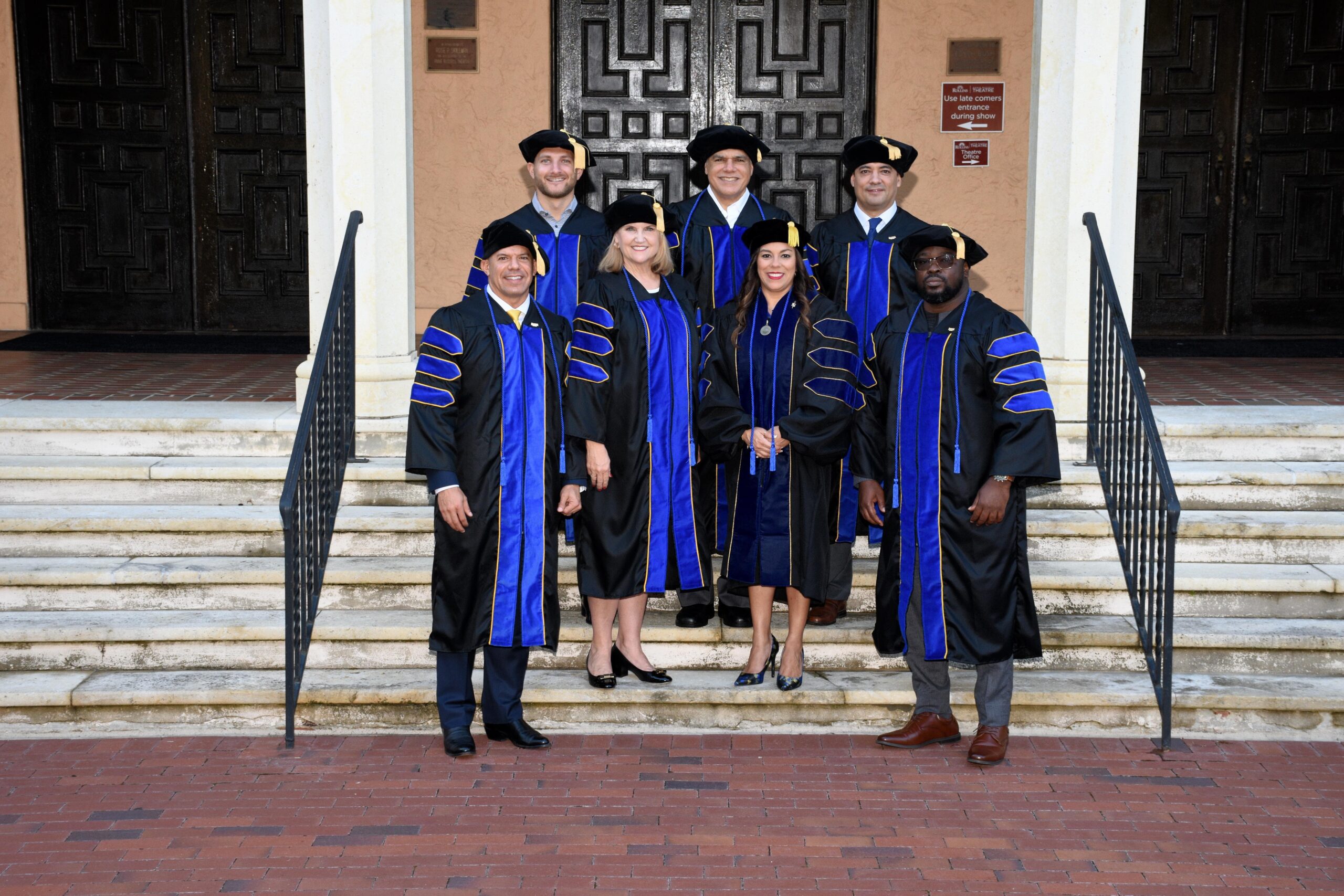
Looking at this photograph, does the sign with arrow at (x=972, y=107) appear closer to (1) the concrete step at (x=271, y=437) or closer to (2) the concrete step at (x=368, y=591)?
(1) the concrete step at (x=271, y=437)

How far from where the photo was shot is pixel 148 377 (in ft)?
30.5

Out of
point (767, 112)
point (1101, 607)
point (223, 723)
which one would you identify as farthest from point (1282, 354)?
point (223, 723)

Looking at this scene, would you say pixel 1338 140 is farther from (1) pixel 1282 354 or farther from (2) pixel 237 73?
(2) pixel 237 73

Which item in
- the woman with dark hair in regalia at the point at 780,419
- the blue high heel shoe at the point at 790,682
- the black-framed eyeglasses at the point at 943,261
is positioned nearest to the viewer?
the black-framed eyeglasses at the point at 943,261

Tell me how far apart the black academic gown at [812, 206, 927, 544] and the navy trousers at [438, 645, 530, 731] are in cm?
172

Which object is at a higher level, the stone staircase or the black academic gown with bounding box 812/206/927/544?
the black academic gown with bounding box 812/206/927/544

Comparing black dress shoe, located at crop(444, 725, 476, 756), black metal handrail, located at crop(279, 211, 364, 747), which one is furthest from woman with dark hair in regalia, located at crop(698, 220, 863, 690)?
black metal handrail, located at crop(279, 211, 364, 747)

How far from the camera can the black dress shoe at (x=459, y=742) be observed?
18.4 feet

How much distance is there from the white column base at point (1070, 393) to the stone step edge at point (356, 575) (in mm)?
1111

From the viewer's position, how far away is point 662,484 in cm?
609

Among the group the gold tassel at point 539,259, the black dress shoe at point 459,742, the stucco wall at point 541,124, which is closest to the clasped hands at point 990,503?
the gold tassel at point 539,259

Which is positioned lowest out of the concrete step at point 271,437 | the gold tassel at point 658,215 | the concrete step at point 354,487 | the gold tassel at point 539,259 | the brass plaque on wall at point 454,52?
the concrete step at point 354,487

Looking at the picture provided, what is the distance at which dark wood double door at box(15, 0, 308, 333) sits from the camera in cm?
1137

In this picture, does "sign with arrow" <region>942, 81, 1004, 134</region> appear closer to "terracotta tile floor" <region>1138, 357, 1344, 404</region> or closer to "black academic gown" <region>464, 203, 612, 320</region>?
"terracotta tile floor" <region>1138, 357, 1344, 404</region>
